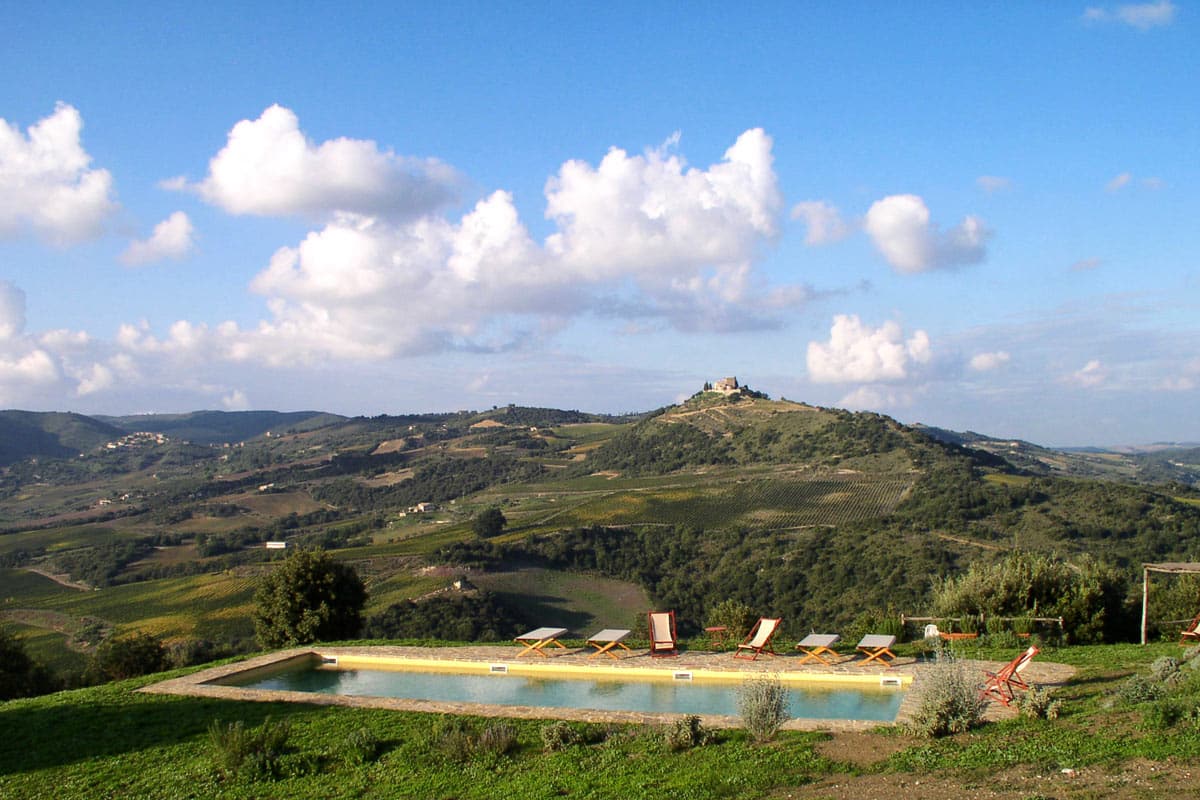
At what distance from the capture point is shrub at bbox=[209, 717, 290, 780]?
25.9 feet

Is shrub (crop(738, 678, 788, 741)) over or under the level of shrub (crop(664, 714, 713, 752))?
over

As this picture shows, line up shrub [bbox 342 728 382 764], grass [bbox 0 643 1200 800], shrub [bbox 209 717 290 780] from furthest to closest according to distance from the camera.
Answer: shrub [bbox 342 728 382 764], shrub [bbox 209 717 290 780], grass [bbox 0 643 1200 800]

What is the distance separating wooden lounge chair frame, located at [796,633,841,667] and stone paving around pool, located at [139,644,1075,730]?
163 mm

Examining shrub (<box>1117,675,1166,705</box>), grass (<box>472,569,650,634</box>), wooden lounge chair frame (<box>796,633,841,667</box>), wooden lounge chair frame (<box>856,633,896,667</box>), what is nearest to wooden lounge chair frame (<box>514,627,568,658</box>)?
wooden lounge chair frame (<box>796,633,841,667</box>)

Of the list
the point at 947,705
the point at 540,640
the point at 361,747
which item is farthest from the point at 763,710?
the point at 540,640

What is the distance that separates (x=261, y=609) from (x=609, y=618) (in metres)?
25.9

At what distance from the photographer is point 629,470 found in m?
89.0

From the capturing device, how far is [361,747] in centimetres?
830

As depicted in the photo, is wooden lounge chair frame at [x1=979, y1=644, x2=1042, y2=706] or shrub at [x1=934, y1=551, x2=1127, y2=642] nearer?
wooden lounge chair frame at [x1=979, y1=644, x2=1042, y2=706]

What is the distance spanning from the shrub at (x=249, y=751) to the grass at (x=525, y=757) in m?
0.11

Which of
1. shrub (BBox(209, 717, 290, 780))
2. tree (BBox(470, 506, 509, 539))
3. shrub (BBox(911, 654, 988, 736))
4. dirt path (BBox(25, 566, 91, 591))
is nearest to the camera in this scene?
shrub (BBox(911, 654, 988, 736))

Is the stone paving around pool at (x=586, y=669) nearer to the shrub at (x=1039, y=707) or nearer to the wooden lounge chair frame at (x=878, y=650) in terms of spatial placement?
the wooden lounge chair frame at (x=878, y=650)

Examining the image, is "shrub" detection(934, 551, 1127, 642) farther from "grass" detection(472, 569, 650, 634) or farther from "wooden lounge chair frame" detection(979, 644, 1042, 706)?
"grass" detection(472, 569, 650, 634)

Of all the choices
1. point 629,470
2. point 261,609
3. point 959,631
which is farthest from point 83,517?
point 959,631
